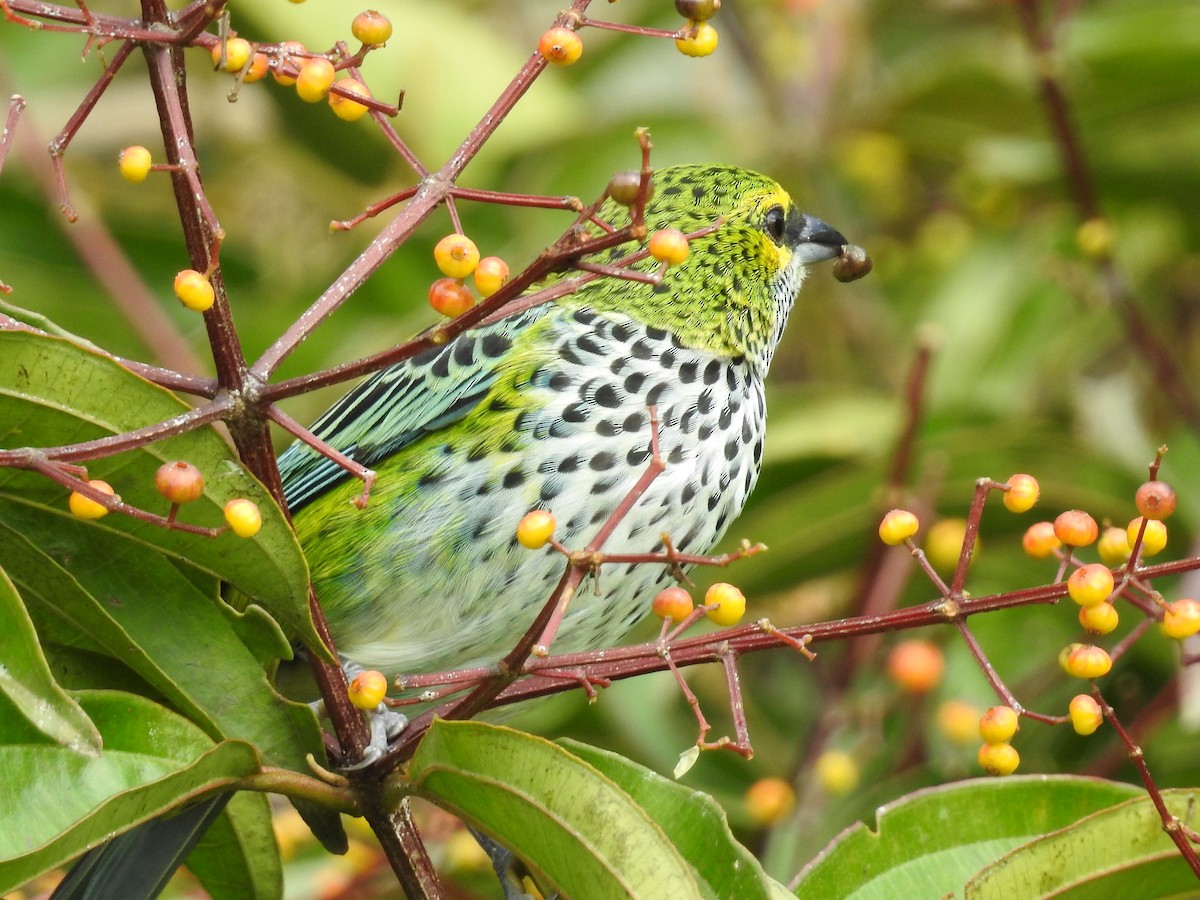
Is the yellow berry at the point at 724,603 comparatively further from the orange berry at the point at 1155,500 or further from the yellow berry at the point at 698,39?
the yellow berry at the point at 698,39

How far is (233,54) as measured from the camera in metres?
1.58

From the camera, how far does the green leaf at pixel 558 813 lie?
1.57 meters

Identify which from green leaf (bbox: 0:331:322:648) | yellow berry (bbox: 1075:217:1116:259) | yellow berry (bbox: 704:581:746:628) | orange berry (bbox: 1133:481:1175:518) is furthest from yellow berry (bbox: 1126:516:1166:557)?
yellow berry (bbox: 1075:217:1116:259)

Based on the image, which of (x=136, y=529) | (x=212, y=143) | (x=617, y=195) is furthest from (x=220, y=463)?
(x=212, y=143)

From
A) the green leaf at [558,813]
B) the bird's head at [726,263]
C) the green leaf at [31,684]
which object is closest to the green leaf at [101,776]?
the green leaf at [31,684]

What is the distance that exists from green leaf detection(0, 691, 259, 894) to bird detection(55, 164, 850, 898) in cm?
73

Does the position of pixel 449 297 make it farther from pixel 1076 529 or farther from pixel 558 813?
pixel 1076 529

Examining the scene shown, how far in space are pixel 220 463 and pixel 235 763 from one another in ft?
1.08

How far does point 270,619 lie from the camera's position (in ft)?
5.95

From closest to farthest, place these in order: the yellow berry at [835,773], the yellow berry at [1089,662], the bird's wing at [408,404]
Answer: the yellow berry at [1089,662] → the bird's wing at [408,404] → the yellow berry at [835,773]

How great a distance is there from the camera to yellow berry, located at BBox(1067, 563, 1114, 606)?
162 centimetres

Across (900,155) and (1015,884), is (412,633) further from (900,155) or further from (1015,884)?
(900,155)

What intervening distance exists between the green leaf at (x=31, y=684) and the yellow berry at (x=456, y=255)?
53 cm

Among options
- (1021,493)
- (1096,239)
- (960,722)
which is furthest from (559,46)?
(1096,239)
